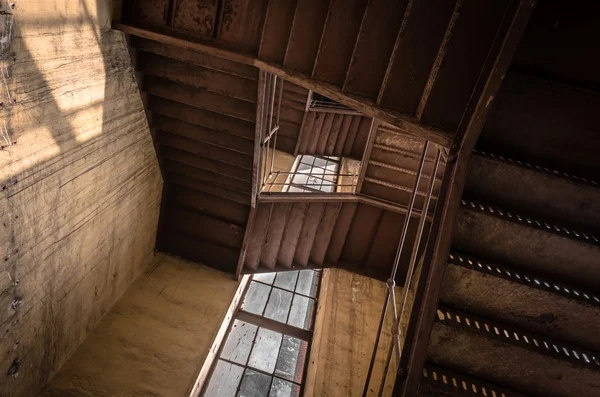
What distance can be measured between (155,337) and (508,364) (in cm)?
606

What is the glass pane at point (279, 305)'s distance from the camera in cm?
785

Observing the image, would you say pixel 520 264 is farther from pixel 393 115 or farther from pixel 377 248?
pixel 377 248

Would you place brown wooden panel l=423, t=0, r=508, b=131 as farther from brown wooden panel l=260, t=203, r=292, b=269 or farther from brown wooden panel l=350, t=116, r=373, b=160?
brown wooden panel l=350, t=116, r=373, b=160

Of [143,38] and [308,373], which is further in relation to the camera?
[308,373]

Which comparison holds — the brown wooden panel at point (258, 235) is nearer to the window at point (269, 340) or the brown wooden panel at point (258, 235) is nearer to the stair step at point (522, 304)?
the window at point (269, 340)

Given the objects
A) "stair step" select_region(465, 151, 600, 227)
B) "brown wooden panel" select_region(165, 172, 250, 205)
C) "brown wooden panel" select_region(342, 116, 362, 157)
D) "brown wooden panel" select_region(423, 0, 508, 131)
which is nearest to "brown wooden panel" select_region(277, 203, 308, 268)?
"brown wooden panel" select_region(165, 172, 250, 205)

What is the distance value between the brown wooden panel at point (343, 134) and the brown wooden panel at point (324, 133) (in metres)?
0.52

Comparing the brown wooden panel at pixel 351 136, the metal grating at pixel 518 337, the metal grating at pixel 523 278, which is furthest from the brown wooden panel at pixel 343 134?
the metal grating at pixel 518 337

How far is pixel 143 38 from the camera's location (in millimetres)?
4855

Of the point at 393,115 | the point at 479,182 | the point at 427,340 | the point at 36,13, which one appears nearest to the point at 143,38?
the point at 36,13

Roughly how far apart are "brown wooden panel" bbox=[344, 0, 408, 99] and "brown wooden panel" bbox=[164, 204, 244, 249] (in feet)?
16.1

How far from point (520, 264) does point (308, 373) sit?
5.16 meters

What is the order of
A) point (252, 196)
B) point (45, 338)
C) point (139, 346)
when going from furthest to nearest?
point (252, 196) → point (139, 346) → point (45, 338)

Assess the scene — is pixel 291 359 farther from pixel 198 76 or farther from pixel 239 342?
pixel 198 76
